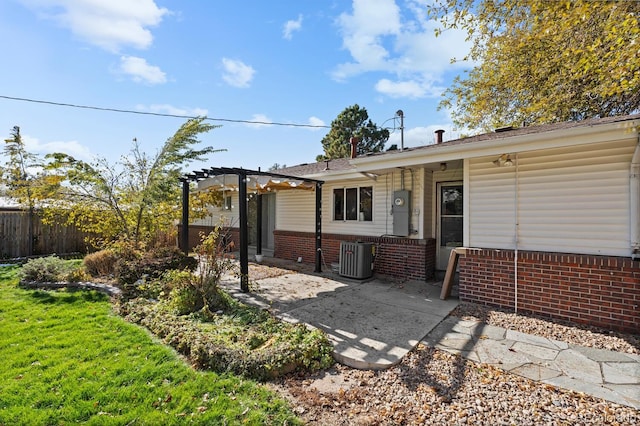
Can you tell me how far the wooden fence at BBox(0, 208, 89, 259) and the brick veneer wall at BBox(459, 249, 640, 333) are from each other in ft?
44.5

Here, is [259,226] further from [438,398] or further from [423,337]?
[438,398]

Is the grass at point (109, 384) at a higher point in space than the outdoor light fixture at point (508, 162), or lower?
lower

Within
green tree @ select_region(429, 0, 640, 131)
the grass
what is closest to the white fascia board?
green tree @ select_region(429, 0, 640, 131)

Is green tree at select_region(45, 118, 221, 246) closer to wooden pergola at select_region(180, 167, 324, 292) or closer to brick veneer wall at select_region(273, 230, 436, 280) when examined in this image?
wooden pergola at select_region(180, 167, 324, 292)

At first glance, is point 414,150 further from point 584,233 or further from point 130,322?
point 130,322

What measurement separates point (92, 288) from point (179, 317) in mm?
3566

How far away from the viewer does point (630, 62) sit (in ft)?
10.8

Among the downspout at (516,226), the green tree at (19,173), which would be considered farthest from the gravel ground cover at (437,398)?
the green tree at (19,173)

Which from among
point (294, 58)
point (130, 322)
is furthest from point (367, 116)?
point (130, 322)

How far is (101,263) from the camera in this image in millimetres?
7945

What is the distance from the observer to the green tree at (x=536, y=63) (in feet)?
12.9

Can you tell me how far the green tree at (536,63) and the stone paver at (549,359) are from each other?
11.1 ft

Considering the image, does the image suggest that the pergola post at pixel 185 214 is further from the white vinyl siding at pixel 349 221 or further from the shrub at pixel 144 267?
the white vinyl siding at pixel 349 221

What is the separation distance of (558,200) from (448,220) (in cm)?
298
